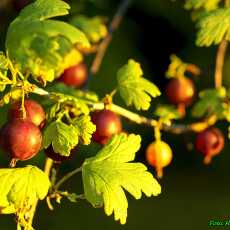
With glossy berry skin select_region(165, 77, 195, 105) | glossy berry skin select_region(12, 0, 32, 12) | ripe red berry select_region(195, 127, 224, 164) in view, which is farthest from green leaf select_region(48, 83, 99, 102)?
glossy berry skin select_region(12, 0, 32, 12)

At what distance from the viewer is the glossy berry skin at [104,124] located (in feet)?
9.49

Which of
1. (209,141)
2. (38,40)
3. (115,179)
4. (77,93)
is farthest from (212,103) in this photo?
(38,40)

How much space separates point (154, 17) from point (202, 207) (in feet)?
8.38

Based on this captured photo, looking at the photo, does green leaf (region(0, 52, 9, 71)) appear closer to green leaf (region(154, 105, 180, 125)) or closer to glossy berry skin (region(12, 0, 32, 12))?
green leaf (region(154, 105, 180, 125))

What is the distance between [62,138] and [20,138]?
0.54ft

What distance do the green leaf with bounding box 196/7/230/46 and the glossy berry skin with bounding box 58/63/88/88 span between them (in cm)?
117

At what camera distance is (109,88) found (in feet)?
23.5

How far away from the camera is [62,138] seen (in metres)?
2.48

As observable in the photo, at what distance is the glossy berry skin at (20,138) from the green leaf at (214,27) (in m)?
0.93

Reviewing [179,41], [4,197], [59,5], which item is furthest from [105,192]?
[179,41]

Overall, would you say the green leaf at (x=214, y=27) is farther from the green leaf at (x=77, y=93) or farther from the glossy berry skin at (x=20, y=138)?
the glossy berry skin at (x=20, y=138)

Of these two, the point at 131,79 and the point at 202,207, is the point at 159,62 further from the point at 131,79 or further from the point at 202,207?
the point at 131,79

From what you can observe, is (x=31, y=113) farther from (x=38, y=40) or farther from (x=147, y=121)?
(x=147, y=121)

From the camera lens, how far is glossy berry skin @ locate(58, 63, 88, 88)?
4019mm
